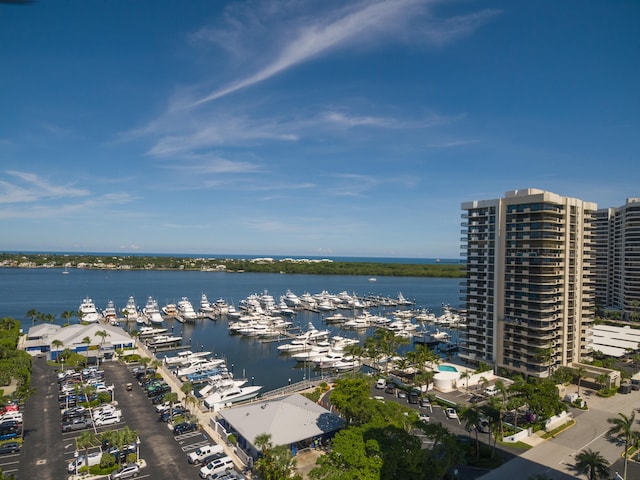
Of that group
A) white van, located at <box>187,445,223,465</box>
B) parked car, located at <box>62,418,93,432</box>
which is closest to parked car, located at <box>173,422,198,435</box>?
white van, located at <box>187,445,223,465</box>

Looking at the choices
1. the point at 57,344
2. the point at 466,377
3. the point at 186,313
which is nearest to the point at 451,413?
the point at 466,377

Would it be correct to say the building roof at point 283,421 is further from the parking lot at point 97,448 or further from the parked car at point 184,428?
the parking lot at point 97,448

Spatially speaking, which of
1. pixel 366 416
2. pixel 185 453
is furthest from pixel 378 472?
pixel 185 453

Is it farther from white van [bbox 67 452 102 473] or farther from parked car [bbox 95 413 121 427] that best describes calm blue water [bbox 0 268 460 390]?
white van [bbox 67 452 102 473]

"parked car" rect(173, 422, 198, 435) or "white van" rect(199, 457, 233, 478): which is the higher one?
"white van" rect(199, 457, 233, 478)

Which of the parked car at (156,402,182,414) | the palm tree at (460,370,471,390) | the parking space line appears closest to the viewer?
the parking space line

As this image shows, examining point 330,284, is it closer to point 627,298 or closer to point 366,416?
point 627,298
